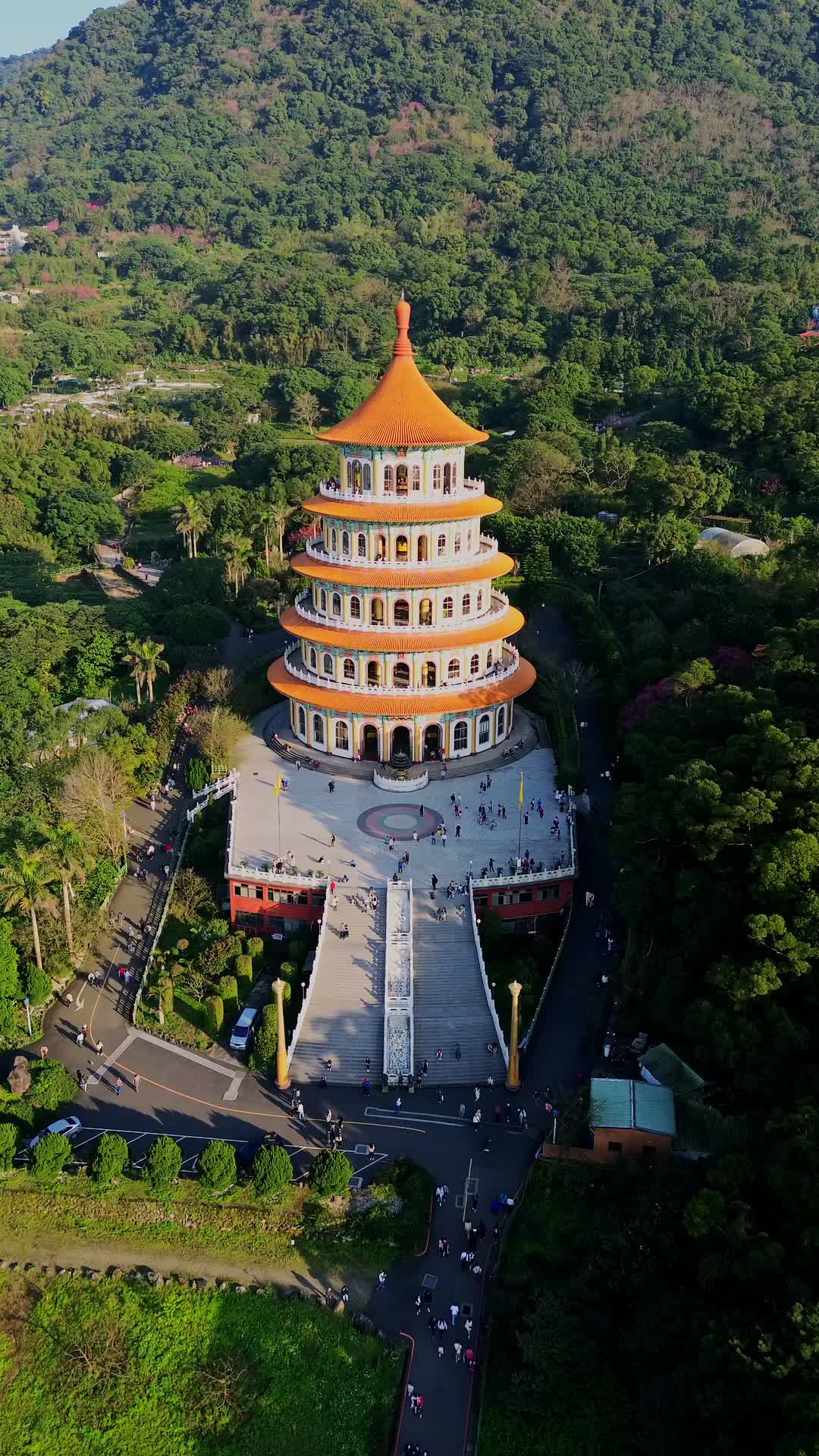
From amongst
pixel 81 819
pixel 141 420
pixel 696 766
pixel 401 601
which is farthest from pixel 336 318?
pixel 696 766

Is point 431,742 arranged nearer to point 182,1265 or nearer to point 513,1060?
point 513,1060

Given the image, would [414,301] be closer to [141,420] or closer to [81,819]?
[141,420]

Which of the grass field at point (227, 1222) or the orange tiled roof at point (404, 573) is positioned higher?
the orange tiled roof at point (404, 573)

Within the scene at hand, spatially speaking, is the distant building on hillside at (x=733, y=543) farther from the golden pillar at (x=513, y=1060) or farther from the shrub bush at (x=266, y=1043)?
the shrub bush at (x=266, y=1043)

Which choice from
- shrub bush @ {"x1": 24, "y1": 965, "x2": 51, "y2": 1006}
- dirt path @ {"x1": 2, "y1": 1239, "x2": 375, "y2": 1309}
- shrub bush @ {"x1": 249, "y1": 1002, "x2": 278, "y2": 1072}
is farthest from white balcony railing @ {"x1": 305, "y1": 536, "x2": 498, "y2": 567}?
dirt path @ {"x1": 2, "y1": 1239, "x2": 375, "y2": 1309}

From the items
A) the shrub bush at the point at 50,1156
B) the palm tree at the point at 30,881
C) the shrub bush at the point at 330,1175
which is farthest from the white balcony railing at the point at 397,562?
the shrub bush at the point at 50,1156
